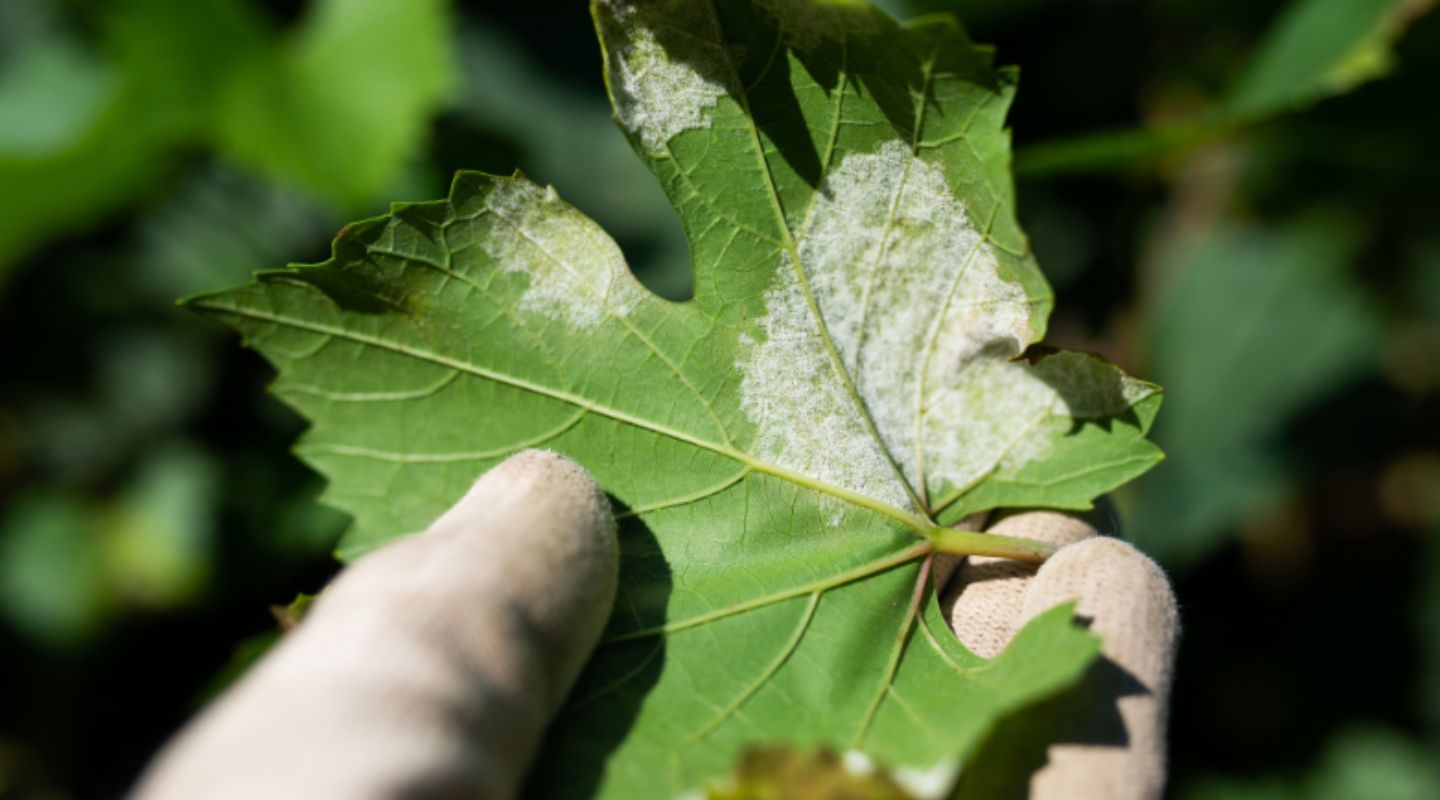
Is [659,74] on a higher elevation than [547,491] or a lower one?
higher

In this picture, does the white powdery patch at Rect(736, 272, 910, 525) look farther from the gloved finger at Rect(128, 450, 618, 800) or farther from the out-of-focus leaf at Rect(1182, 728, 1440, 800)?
the out-of-focus leaf at Rect(1182, 728, 1440, 800)

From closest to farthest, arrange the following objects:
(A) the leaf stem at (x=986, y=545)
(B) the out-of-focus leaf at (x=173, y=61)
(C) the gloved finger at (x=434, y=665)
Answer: (C) the gloved finger at (x=434, y=665)
(A) the leaf stem at (x=986, y=545)
(B) the out-of-focus leaf at (x=173, y=61)

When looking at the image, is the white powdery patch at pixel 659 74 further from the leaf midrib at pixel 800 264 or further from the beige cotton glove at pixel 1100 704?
the beige cotton glove at pixel 1100 704

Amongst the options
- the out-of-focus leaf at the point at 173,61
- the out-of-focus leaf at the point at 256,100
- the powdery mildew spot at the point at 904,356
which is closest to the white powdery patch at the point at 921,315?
the powdery mildew spot at the point at 904,356

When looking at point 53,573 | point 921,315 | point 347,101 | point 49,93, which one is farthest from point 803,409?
point 53,573

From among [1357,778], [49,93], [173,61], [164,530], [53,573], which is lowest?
[1357,778]

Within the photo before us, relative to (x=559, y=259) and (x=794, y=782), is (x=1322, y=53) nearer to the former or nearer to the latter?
(x=559, y=259)
